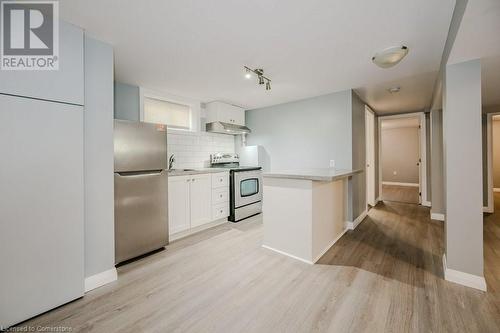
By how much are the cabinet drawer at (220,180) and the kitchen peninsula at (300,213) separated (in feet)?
3.77

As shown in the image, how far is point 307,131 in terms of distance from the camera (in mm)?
3762

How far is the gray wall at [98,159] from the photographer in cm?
180

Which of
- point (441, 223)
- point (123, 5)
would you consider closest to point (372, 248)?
point (441, 223)

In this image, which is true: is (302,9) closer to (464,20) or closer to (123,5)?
(464,20)

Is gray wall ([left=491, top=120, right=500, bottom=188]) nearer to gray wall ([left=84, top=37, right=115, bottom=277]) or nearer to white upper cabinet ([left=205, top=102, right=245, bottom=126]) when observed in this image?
white upper cabinet ([left=205, top=102, right=245, bottom=126])

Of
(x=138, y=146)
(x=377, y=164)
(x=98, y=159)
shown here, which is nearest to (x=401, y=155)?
(x=377, y=164)

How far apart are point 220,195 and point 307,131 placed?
194 centimetres

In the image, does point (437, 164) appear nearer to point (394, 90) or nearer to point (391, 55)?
point (394, 90)

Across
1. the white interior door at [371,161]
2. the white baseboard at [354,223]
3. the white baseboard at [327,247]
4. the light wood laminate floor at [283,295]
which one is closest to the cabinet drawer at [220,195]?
the light wood laminate floor at [283,295]

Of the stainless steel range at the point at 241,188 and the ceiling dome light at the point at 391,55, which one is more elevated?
the ceiling dome light at the point at 391,55

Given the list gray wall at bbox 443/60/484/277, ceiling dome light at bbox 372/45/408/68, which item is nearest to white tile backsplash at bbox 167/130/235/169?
ceiling dome light at bbox 372/45/408/68

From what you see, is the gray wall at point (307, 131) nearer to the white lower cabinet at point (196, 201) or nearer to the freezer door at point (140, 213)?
the white lower cabinet at point (196, 201)

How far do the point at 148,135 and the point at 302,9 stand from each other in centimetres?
198

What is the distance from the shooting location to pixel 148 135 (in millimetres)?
2410
